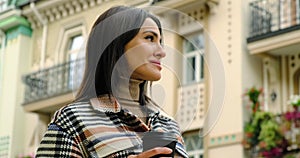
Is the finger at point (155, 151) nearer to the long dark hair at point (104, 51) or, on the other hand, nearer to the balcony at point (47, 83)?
the long dark hair at point (104, 51)

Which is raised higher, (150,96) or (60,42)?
(60,42)

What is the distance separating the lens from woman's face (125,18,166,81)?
2852 millimetres

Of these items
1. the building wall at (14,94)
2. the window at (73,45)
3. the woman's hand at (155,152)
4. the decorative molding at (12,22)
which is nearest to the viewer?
the woman's hand at (155,152)

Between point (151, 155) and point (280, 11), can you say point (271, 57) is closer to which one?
point (280, 11)

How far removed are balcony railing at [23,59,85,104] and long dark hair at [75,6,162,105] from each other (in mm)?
17860

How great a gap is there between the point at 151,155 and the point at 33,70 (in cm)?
1999

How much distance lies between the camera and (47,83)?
2136 centimetres

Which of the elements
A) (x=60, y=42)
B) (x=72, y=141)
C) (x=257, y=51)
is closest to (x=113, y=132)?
(x=72, y=141)

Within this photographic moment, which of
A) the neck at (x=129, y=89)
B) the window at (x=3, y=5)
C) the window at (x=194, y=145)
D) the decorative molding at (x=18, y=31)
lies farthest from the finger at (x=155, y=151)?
the window at (x=3, y=5)

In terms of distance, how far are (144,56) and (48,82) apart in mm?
18631

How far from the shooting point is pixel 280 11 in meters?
16.9

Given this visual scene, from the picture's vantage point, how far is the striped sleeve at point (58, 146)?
2.69 m

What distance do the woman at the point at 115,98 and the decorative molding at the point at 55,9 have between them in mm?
18414

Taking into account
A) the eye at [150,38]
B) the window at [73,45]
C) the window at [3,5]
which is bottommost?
the eye at [150,38]
